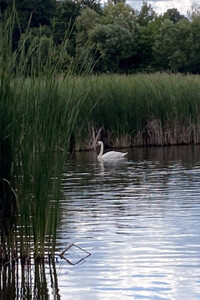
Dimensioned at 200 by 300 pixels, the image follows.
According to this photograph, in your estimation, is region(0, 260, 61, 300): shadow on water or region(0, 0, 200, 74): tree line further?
region(0, 0, 200, 74): tree line

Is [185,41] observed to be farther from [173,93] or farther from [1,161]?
[1,161]

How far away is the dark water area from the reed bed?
26.5ft

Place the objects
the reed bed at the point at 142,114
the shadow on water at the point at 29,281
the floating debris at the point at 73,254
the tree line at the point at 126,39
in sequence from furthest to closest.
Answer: the tree line at the point at 126,39 < the reed bed at the point at 142,114 < the floating debris at the point at 73,254 < the shadow on water at the point at 29,281

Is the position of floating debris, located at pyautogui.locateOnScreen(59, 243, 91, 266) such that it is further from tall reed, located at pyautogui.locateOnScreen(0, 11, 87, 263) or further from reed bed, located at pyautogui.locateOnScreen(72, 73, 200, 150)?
reed bed, located at pyautogui.locateOnScreen(72, 73, 200, 150)

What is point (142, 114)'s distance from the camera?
25.8 meters

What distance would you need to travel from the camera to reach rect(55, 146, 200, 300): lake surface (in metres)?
7.98

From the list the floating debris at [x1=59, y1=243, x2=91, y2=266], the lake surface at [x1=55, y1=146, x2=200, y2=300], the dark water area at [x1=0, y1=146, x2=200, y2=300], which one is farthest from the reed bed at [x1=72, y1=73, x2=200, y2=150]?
the floating debris at [x1=59, y1=243, x2=91, y2=266]

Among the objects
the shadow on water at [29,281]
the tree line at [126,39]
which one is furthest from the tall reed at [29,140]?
the tree line at [126,39]

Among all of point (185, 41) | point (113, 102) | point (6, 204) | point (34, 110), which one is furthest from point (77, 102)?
point (185, 41)

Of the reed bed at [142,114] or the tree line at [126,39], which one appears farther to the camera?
the tree line at [126,39]

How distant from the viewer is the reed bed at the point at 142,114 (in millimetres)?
25250

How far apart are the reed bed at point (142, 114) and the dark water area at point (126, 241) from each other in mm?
8070

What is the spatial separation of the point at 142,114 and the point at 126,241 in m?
16.1

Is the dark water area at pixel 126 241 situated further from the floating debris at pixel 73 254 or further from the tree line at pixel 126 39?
the tree line at pixel 126 39
